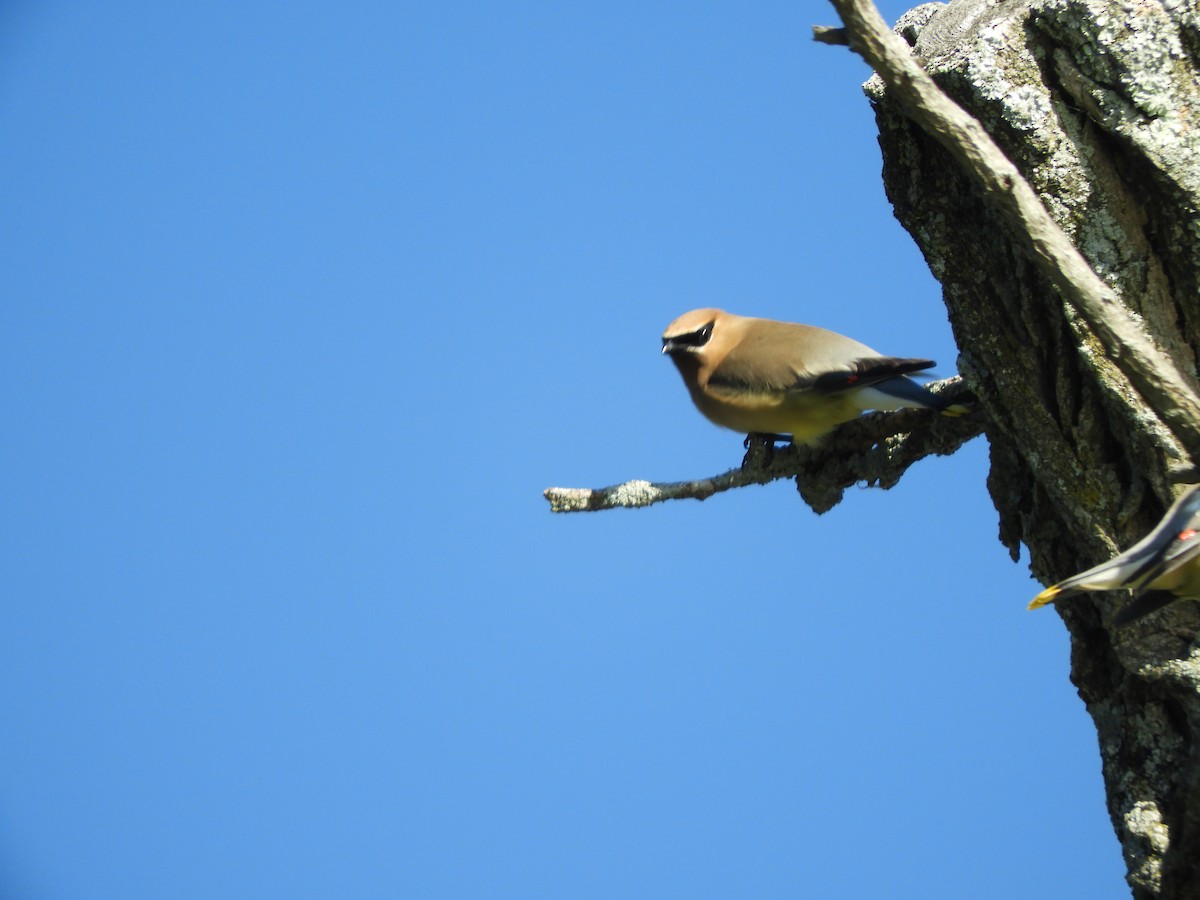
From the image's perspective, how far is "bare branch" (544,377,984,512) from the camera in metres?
3.27

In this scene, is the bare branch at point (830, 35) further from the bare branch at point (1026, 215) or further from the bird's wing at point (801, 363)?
the bird's wing at point (801, 363)

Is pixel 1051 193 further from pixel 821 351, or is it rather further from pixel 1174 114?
pixel 821 351

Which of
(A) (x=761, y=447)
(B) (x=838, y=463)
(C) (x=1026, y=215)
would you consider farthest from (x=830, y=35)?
(A) (x=761, y=447)

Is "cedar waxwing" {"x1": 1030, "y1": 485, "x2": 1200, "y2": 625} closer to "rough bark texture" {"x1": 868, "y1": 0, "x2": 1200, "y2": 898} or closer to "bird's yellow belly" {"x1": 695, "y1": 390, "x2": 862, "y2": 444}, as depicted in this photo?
"rough bark texture" {"x1": 868, "y1": 0, "x2": 1200, "y2": 898}

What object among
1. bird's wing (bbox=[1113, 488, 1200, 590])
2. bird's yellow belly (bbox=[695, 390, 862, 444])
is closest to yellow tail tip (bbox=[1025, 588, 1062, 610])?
bird's wing (bbox=[1113, 488, 1200, 590])

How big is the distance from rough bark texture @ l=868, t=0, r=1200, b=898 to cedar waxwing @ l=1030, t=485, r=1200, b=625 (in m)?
0.27

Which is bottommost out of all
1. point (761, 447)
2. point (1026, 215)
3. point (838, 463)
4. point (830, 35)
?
point (1026, 215)

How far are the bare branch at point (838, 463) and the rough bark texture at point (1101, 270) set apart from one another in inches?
20.3

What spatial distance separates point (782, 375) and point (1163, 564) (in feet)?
5.68

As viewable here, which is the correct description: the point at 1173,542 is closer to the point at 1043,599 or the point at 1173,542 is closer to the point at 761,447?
the point at 1043,599

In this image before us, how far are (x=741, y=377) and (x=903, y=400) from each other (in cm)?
66

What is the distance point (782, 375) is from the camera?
3.74 metres

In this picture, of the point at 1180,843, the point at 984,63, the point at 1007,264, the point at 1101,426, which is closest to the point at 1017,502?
the point at 1101,426

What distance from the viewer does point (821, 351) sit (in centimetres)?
376
